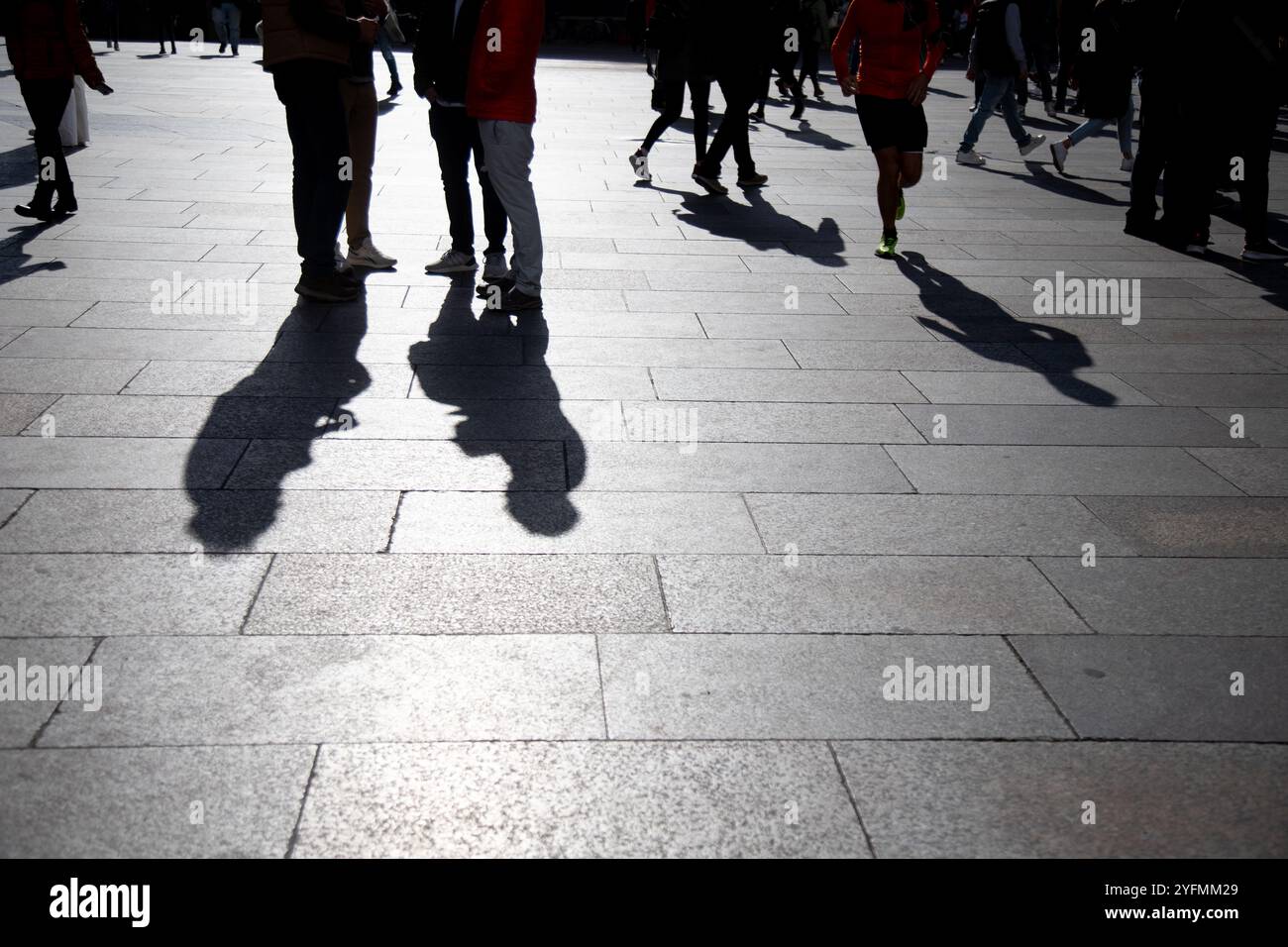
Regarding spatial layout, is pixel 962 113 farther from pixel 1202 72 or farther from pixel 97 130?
pixel 97 130

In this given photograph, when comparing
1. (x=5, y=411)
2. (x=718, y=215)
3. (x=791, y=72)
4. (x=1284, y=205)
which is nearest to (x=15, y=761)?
(x=5, y=411)

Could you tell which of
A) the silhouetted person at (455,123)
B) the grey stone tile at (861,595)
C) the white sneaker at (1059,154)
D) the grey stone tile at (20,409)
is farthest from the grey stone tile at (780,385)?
the white sneaker at (1059,154)

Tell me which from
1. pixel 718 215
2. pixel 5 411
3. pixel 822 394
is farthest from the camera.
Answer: pixel 718 215

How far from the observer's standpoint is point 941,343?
6820 millimetres

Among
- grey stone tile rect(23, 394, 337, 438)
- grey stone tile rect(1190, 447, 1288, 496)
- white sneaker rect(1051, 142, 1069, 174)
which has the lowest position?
grey stone tile rect(1190, 447, 1288, 496)


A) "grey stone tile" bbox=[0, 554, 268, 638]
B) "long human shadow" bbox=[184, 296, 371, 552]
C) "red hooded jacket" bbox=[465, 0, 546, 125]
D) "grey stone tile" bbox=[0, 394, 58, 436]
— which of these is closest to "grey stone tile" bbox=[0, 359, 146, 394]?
"grey stone tile" bbox=[0, 394, 58, 436]

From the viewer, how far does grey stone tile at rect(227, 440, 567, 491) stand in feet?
15.3

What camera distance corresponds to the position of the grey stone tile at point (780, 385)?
584 centimetres

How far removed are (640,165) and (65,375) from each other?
23.1ft

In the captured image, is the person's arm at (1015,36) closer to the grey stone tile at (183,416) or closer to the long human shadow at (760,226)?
the long human shadow at (760,226)

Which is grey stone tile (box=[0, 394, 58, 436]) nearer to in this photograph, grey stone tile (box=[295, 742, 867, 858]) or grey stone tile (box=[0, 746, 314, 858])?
grey stone tile (box=[0, 746, 314, 858])

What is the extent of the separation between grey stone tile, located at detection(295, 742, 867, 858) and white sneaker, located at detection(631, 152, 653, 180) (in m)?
9.39
